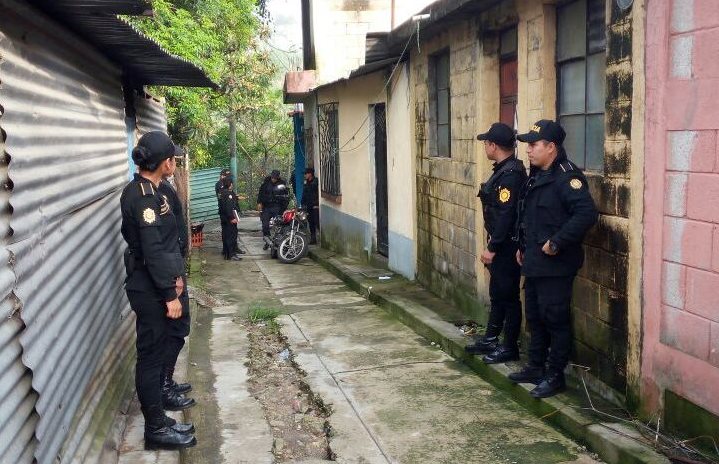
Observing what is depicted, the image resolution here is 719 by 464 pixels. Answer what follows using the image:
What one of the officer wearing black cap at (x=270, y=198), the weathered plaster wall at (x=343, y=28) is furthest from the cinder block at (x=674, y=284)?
the weathered plaster wall at (x=343, y=28)

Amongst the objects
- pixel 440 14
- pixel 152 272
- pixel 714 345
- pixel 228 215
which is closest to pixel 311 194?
pixel 228 215

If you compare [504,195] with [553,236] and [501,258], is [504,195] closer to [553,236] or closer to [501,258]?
[501,258]

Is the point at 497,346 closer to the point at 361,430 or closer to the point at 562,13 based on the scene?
the point at 361,430

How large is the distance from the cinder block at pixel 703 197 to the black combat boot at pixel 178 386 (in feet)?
12.0

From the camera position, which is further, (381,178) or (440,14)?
(381,178)

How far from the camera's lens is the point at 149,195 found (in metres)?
4.32

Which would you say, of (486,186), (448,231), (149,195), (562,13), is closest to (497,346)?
(486,186)

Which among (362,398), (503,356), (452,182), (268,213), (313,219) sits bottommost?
(362,398)

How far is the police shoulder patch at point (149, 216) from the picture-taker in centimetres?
423

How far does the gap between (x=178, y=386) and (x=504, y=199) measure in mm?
2864

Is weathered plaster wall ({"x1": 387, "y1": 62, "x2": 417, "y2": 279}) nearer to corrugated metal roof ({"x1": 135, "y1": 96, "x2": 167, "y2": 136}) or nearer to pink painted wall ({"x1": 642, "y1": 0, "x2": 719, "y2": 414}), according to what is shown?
corrugated metal roof ({"x1": 135, "y1": 96, "x2": 167, "y2": 136})

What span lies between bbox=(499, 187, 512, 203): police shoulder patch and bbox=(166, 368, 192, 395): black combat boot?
2763 millimetres

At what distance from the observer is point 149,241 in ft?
13.9

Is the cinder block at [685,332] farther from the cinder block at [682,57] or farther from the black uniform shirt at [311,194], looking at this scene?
the black uniform shirt at [311,194]
